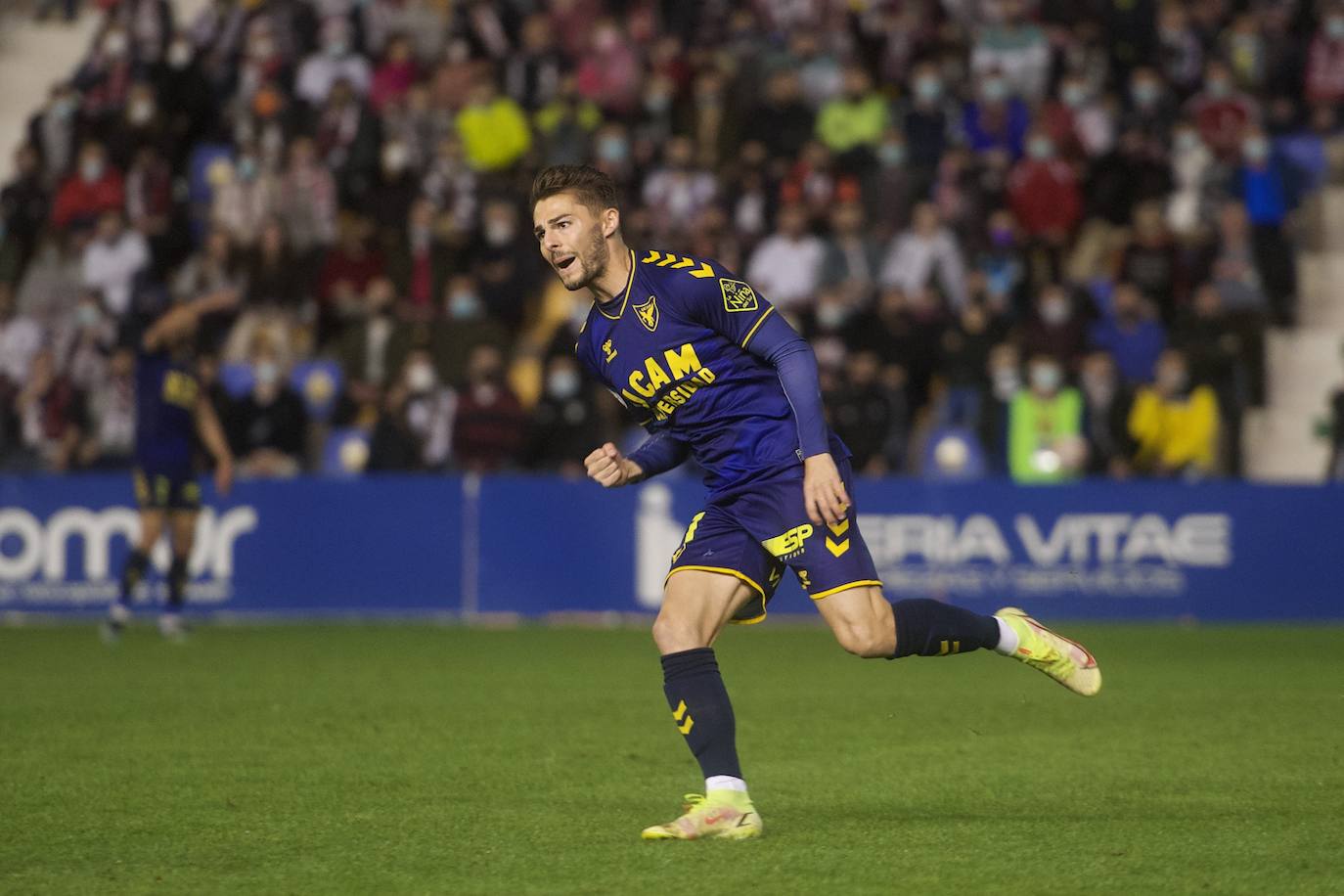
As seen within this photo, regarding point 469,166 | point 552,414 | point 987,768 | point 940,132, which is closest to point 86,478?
point 552,414

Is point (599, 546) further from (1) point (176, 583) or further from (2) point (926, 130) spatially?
(2) point (926, 130)

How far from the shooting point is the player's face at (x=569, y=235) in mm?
6520

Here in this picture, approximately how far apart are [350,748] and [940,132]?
1284 cm

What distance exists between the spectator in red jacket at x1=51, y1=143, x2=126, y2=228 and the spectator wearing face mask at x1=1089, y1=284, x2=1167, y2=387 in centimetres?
975

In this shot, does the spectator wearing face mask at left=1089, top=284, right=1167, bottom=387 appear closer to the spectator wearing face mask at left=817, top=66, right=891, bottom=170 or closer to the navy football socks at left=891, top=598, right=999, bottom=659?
the spectator wearing face mask at left=817, top=66, right=891, bottom=170

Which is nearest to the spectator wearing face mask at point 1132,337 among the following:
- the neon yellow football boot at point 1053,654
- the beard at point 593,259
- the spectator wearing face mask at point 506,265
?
the spectator wearing face mask at point 506,265

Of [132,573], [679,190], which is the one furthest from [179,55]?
[132,573]

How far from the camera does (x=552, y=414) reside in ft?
59.2

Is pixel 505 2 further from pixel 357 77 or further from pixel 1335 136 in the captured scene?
pixel 1335 136

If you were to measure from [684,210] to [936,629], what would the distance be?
13041mm

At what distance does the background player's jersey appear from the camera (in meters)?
6.61

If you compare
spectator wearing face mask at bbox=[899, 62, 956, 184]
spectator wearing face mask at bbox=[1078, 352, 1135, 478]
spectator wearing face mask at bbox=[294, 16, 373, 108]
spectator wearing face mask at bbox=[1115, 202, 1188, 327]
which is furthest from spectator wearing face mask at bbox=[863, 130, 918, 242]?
spectator wearing face mask at bbox=[294, 16, 373, 108]

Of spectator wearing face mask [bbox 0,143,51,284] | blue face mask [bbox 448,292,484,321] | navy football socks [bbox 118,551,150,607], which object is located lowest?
navy football socks [bbox 118,551,150,607]

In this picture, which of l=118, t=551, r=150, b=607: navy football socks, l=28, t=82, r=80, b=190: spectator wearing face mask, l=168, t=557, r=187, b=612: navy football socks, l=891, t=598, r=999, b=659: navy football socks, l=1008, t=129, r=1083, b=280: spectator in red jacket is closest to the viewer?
l=891, t=598, r=999, b=659: navy football socks
